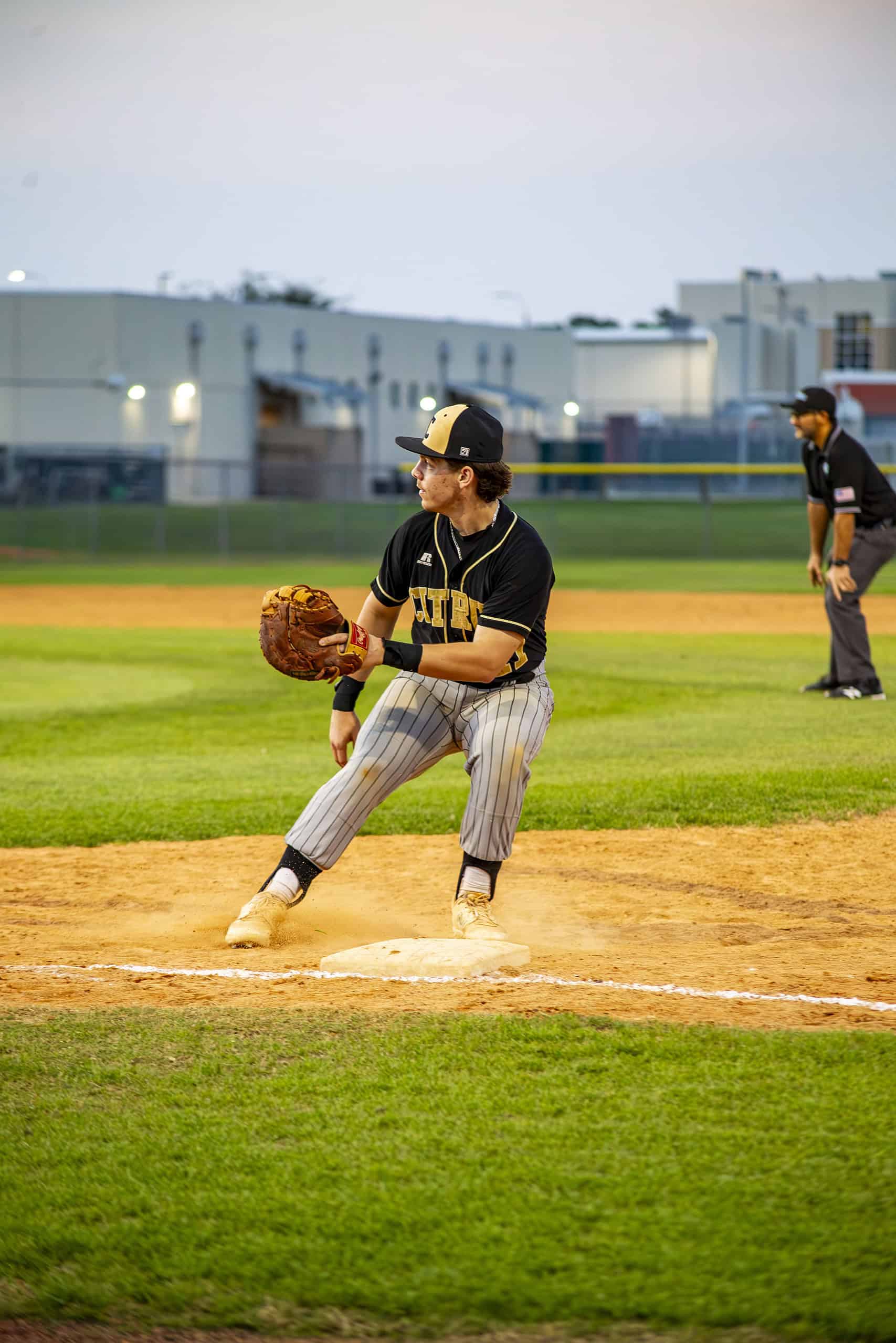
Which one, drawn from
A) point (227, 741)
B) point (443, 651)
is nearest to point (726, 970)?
point (443, 651)

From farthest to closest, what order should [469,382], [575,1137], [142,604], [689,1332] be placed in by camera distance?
[469,382], [142,604], [575,1137], [689,1332]

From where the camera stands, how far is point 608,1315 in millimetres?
2455

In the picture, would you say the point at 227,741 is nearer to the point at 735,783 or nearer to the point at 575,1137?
the point at 735,783

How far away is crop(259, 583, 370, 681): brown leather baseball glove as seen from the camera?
4.48 metres

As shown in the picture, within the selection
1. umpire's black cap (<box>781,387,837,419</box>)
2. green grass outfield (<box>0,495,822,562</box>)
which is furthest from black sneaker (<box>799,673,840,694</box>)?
green grass outfield (<box>0,495,822,562</box>)

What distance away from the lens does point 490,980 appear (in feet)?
14.4

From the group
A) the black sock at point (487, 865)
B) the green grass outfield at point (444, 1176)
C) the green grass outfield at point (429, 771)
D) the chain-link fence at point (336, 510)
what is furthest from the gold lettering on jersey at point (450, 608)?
the chain-link fence at point (336, 510)

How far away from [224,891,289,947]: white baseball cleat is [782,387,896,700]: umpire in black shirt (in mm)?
6017

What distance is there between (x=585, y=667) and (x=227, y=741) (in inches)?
177

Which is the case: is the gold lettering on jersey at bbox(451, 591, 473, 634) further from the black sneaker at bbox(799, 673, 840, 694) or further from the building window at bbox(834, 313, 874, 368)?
the building window at bbox(834, 313, 874, 368)

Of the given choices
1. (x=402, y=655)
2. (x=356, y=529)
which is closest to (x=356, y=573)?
(x=356, y=529)

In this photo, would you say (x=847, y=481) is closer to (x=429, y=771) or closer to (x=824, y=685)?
(x=824, y=685)

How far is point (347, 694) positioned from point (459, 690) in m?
0.38

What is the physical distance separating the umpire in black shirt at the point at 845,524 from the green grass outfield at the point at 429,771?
40 centimetres
